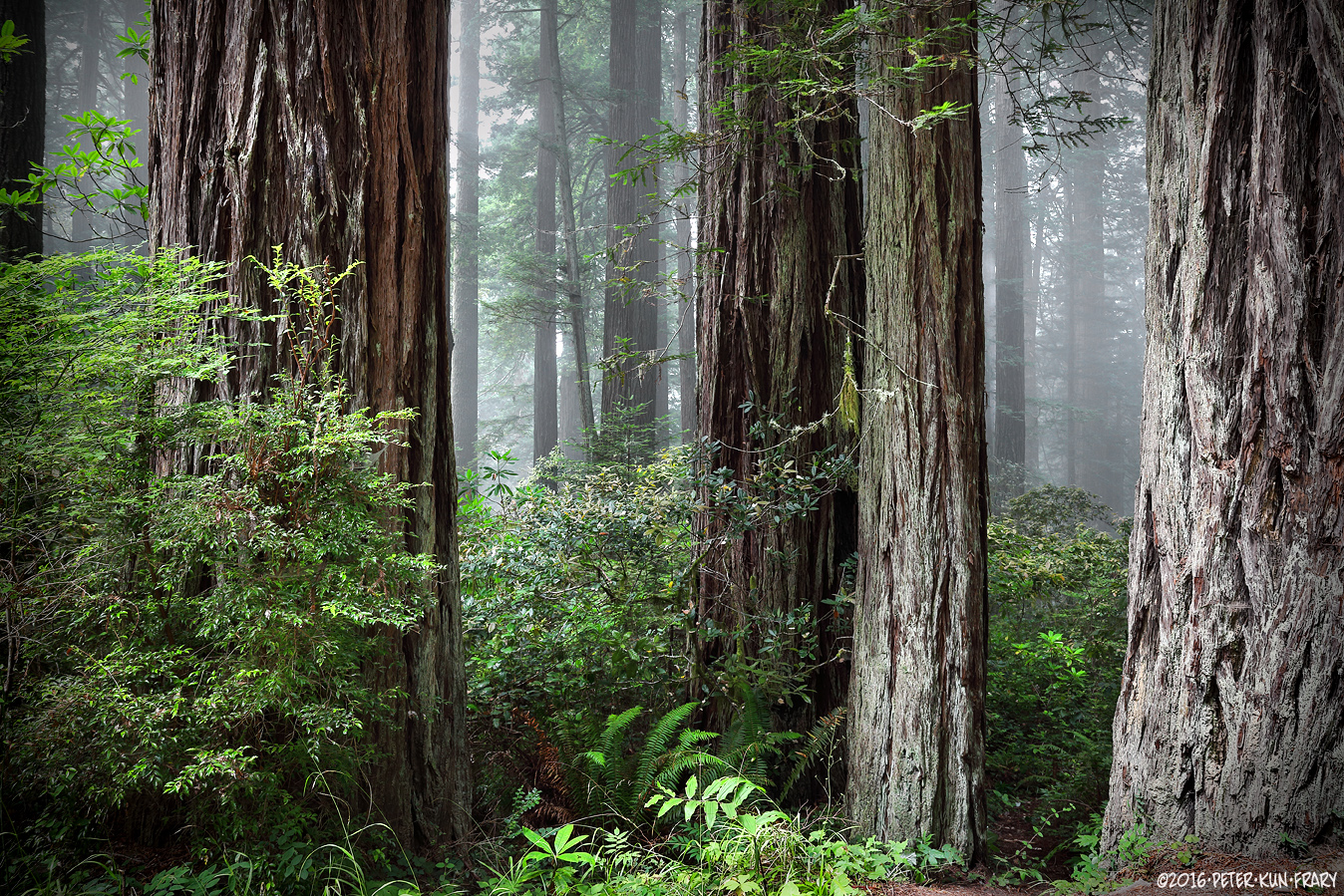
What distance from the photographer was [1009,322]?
19.0 metres

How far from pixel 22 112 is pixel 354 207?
4.72 metres

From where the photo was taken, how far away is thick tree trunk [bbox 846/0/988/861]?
132 inches

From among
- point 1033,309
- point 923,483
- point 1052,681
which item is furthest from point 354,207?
point 1033,309

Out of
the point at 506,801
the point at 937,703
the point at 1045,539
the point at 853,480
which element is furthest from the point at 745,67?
→ the point at 1045,539

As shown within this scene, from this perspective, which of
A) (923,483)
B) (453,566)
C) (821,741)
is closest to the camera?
(453,566)

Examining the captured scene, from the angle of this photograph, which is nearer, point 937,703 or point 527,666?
point 937,703

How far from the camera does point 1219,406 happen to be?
2762 millimetres

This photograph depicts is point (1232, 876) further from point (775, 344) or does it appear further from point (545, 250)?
point (545, 250)

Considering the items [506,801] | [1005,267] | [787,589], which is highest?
[1005,267]

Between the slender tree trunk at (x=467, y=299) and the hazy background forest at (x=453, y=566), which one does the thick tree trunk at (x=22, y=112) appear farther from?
the slender tree trunk at (x=467, y=299)

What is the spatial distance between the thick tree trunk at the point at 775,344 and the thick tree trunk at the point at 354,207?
1.78 m

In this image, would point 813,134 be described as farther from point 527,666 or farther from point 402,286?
point 527,666

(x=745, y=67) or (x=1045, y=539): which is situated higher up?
(x=745, y=67)

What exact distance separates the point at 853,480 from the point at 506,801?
8.18 feet
